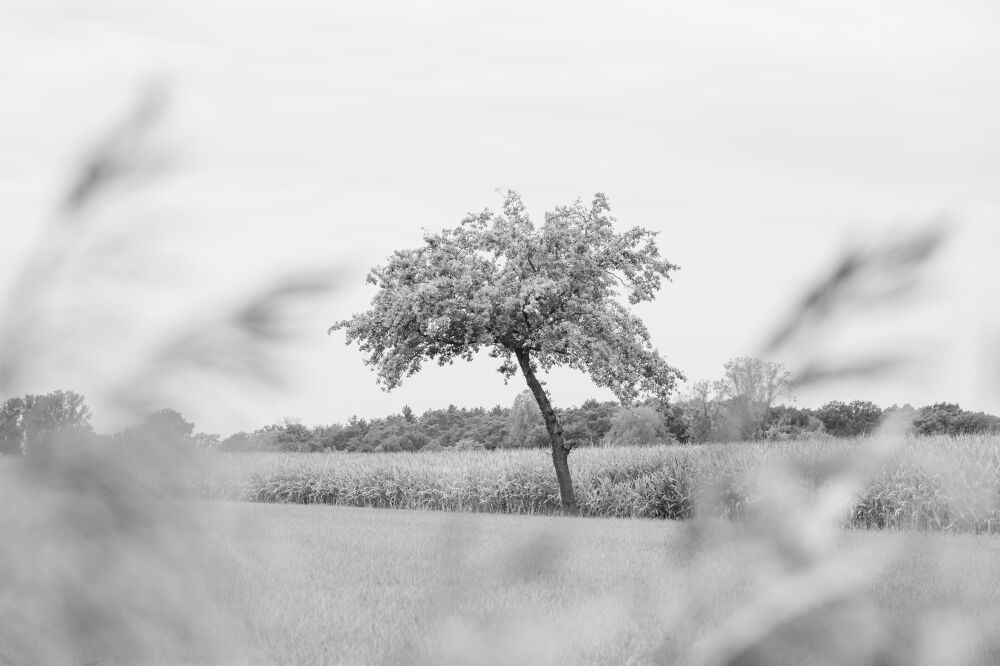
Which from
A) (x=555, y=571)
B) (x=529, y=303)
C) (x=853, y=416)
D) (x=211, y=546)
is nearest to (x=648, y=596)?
(x=555, y=571)

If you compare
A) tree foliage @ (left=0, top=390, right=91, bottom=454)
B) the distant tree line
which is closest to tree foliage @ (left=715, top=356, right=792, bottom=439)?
the distant tree line

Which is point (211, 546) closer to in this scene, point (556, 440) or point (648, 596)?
point (648, 596)

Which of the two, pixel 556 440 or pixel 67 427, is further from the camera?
pixel 556 440

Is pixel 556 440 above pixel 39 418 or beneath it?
beneath

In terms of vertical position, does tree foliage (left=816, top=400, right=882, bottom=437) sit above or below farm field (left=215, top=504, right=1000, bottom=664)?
above

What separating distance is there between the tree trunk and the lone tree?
0.09 ft

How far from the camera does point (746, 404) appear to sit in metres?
0.68

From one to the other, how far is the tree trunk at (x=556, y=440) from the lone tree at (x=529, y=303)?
0.03 metres

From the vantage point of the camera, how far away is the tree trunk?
17308 millimetres

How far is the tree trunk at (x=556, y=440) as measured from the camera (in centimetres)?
1731

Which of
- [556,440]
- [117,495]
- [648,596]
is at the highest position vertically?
[117,495]

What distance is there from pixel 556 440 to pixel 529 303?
2860 millimetres

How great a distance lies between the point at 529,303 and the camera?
16.7 m

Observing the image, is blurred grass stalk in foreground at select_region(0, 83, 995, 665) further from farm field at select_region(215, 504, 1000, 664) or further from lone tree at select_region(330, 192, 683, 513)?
lone tree at select_region(330, 192, 683, 513)
